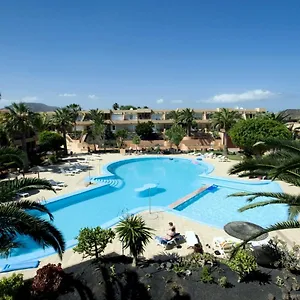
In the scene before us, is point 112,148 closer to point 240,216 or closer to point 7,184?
point 240,216

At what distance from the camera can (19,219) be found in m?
6.09

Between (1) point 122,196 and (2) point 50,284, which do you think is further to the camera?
(1) point 122,196

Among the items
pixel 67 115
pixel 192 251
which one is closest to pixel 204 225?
pixel 192 251

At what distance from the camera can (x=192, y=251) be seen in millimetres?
10656

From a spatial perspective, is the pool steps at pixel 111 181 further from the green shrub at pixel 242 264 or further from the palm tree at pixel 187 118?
the palm tree at pixel 187 118

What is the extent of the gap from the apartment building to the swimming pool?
76.6 ft

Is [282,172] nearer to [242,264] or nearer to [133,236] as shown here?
[242,264]

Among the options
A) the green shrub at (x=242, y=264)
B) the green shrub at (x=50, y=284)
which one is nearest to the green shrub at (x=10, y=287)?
the green shrub at (x=50, y=284)

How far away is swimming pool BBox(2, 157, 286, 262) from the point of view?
49.2 feet

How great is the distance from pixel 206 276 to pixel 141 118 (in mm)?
49078

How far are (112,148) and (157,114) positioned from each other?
17161 millimetres

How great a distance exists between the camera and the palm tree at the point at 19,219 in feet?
20.2

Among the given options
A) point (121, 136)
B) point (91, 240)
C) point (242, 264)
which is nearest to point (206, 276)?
point (242, 264)

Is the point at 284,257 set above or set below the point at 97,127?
below
